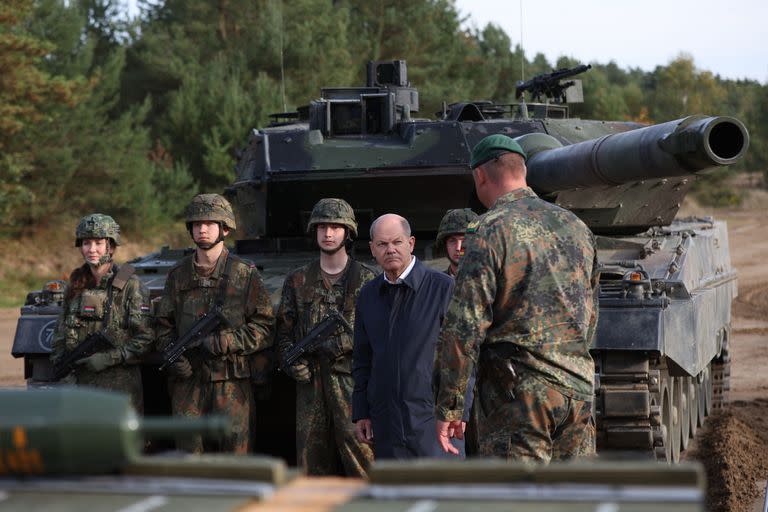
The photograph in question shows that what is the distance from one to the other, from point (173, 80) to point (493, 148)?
3124cm

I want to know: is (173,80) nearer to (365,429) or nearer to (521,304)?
(365,429)

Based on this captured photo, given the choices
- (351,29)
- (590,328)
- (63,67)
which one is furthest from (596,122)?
(351,29)

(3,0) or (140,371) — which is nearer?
(140,371)

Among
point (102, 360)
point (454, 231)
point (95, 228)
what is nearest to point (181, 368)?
point (102, 360)

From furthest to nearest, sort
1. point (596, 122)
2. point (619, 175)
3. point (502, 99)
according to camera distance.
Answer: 1. point (502, 99)
2. point (596, 122)
3. point (619, 175)

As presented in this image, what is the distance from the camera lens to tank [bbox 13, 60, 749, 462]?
277 inches

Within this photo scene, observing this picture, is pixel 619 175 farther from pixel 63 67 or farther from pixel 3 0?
pixel 63 67

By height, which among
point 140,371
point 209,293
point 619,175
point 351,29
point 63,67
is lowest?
point 140,371

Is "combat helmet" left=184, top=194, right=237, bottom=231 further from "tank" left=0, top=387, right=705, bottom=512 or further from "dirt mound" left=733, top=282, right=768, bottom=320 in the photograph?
"dirt mound" left=733, top=282, right=768, bottom=320

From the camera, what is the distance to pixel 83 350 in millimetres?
6848

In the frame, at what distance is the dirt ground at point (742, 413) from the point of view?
8023mm

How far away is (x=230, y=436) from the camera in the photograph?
677 cm

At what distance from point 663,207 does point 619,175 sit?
2829mm

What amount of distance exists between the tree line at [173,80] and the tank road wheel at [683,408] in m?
13.9
